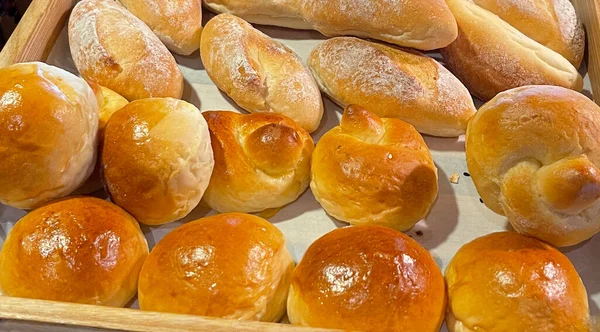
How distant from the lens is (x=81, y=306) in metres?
0.92

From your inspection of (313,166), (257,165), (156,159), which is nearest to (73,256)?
(156,159)

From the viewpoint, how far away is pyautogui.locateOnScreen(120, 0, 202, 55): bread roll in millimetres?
1527

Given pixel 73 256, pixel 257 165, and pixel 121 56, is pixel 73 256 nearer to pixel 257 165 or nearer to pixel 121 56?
pixel 257 165

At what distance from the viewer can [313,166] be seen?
4.19ft

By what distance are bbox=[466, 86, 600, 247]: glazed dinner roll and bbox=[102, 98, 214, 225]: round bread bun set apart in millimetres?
627

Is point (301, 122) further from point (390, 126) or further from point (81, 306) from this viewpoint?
point (81, 306)

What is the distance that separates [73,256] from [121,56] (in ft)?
1.89

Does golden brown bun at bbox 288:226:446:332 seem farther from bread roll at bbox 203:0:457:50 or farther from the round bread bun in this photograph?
bread roll at bbox 203:0:457:50

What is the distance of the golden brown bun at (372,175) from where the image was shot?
A: 3.92 ft

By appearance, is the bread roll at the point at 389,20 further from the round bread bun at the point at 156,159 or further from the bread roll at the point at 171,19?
the round bread bun at the point at 156,159

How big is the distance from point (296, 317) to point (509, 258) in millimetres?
430

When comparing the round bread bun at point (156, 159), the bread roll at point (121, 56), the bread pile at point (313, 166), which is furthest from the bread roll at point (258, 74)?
the round bread bun at point (156, 159)

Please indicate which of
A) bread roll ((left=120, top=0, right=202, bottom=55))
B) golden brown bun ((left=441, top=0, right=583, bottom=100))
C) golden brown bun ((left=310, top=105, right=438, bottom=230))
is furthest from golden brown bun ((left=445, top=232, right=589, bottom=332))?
bread roll ((left=120, top=0, right=202, bottom=55))

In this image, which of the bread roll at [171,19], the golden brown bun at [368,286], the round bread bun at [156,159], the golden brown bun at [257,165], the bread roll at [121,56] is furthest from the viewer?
the bread roll at [171,19]
